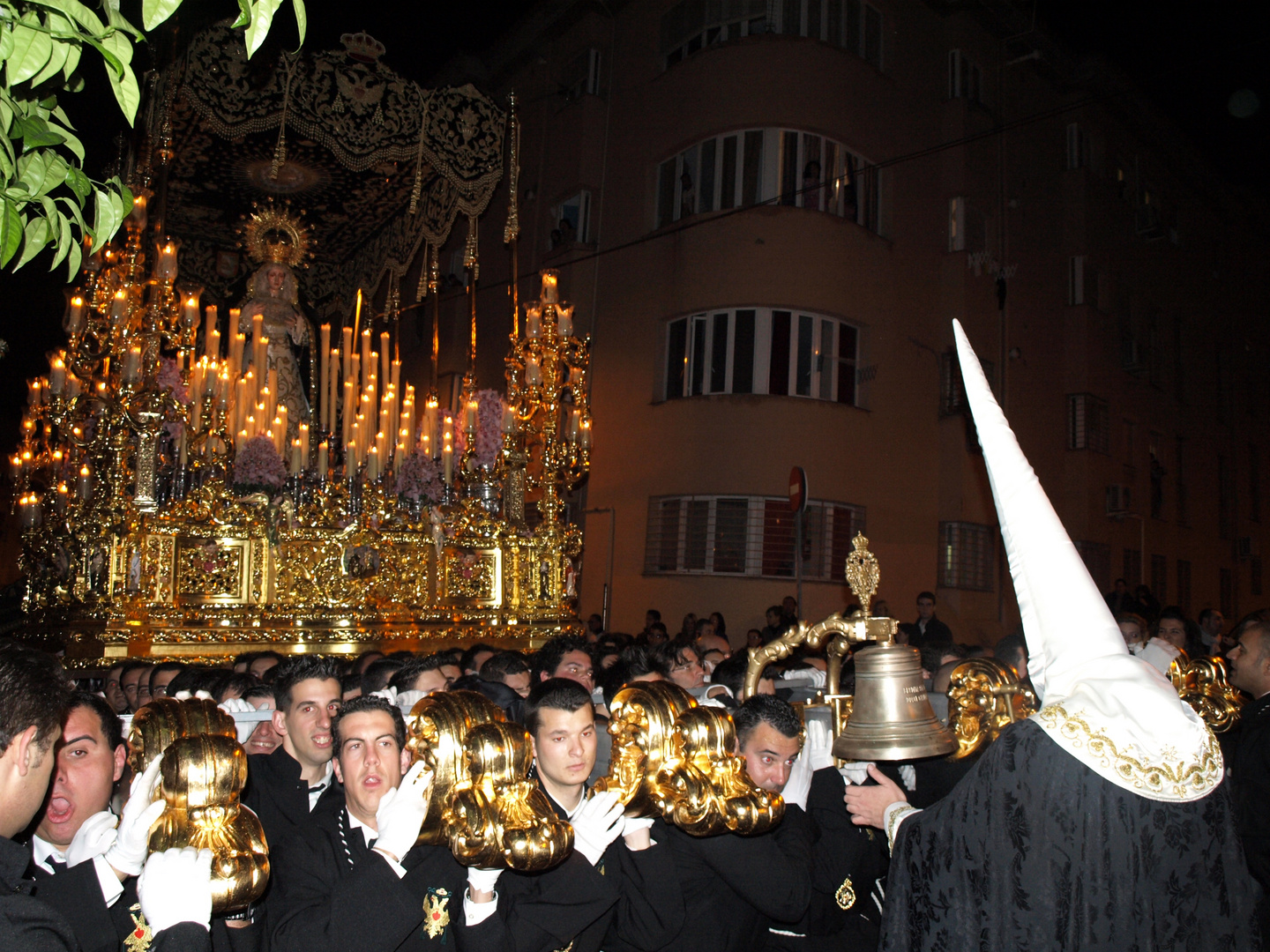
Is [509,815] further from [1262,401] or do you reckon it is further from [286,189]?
[1262,401]

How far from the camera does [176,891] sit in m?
2.09

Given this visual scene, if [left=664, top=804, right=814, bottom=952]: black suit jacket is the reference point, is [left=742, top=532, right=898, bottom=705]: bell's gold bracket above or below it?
above

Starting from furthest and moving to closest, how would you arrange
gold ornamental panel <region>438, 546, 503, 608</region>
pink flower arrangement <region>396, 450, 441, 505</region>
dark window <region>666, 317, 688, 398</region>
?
dark window <region>666, 317, 688, 398</region>, pink flower arrangement <region>396, 450, 441, 505</region>, gold ornamental panel <region>438, 546, 503, 608</region>

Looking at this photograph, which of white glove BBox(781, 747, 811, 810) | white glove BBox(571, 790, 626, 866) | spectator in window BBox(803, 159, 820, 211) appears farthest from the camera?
spectator in window BBox(803, 159, 820, 211)

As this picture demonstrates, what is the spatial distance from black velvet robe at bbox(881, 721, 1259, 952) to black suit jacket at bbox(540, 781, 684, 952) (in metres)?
0.71

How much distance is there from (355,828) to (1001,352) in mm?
15886

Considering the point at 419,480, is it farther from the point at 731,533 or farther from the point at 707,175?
the point at 707,175

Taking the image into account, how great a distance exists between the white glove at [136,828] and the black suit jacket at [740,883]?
1.43 m

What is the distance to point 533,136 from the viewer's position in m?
18.2

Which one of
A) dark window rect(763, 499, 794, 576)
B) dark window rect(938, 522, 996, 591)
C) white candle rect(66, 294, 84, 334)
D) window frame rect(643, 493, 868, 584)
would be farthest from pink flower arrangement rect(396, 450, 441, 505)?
dark window rect(938, 522, 996, 591)

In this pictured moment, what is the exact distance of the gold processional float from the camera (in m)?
7.65

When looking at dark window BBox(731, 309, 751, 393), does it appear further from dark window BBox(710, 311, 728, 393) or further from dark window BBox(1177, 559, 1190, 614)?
dark window BBox(1177, 559, 1190, 614)

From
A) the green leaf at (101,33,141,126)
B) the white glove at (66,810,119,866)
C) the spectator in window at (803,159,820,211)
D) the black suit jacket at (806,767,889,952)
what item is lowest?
the black suit jacket at (806,767,889,952)

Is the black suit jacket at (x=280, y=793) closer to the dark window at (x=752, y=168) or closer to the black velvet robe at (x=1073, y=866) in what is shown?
the black velvet robe at (x=1073, y=866)
